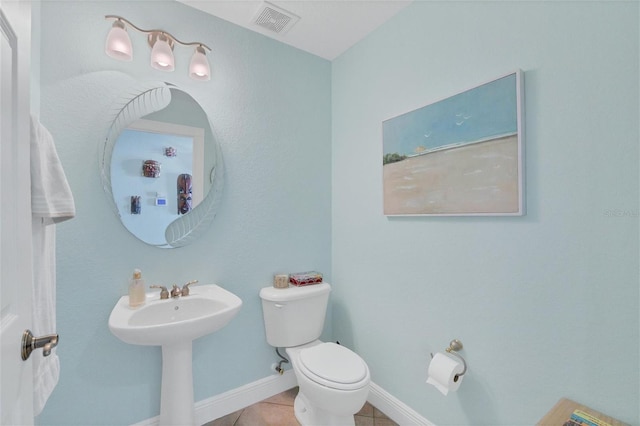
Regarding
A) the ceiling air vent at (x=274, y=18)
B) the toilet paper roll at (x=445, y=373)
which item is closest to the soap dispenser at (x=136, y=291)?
the toilet paper roll at (x=445, y=373)

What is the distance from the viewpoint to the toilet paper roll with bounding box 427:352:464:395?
134 cm

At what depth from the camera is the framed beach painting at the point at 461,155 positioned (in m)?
1.23

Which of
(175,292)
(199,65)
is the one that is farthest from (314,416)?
(199,65)

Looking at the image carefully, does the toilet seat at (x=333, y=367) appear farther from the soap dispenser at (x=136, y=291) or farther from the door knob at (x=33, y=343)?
the door knob at (x=33, y=343)

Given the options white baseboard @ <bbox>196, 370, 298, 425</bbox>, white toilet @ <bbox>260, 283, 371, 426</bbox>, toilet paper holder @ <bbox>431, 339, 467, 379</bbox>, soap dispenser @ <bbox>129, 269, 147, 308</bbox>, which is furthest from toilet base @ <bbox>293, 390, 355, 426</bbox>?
soap dispenser @ <bbox>129, 269, 147, 308</bbox>

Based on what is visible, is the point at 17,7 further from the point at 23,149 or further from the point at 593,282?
the point at 593,282

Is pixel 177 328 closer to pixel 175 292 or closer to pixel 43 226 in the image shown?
pixel 175 292

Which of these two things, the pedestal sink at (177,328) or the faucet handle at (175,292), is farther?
the faucet handle at (175,292)

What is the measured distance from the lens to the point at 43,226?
0.93 meters

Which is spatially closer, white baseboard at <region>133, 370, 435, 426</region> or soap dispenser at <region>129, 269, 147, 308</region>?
soap dispenser at <region>129, 269, 147, 308</region>

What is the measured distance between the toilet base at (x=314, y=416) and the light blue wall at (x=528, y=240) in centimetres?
38

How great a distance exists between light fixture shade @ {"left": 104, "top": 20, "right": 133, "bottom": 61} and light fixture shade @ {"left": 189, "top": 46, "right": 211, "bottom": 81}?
295mm

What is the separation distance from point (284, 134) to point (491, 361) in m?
1.72

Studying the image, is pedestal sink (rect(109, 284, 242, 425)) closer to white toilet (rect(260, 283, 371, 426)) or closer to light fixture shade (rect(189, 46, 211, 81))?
white toilet (rect(260, 283, 371, 426))
